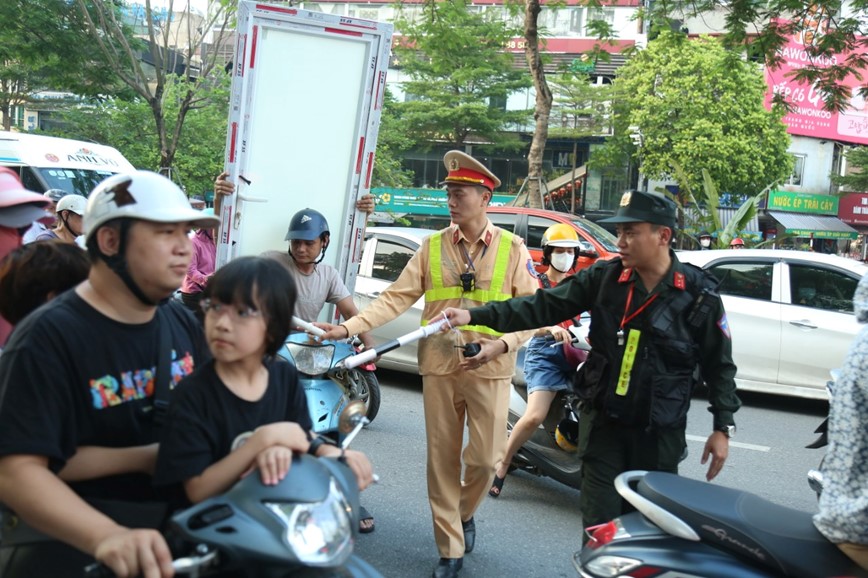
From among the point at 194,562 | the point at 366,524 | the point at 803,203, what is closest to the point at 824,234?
the point at 803,203

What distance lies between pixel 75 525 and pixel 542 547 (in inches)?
146

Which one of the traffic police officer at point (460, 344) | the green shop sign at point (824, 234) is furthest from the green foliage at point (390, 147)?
the traffic police officer at point (460, 344)

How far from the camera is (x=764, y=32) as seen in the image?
11.3 m

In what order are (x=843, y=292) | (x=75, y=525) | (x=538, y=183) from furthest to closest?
(x=538, y=183) → (x=843, y=292) → (x=75, y=525)

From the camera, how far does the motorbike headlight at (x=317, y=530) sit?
190cm

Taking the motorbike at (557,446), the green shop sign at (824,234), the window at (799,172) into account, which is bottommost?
the motorbike at (557,446)

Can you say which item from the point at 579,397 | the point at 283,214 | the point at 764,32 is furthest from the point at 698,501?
the point at 764,32

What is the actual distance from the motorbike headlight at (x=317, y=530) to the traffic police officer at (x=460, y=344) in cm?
257

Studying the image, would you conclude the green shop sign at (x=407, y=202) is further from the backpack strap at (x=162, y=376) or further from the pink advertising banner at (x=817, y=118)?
the backpack strap at (x=162, y=376)

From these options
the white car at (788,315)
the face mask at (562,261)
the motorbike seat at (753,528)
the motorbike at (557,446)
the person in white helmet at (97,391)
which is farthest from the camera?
the white car at (788,315)

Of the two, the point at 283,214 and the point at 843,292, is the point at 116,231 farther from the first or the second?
the point at 843,292

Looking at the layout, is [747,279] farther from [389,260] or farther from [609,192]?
[609,192]

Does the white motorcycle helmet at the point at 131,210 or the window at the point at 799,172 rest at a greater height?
the window at the point at 799,172

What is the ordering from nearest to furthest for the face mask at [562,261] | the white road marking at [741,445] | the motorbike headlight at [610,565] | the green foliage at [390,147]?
the motorbike headlight at [610,565], the face mask at [562,261], the white road marking at [741,445], the green foliage at [390,147]
